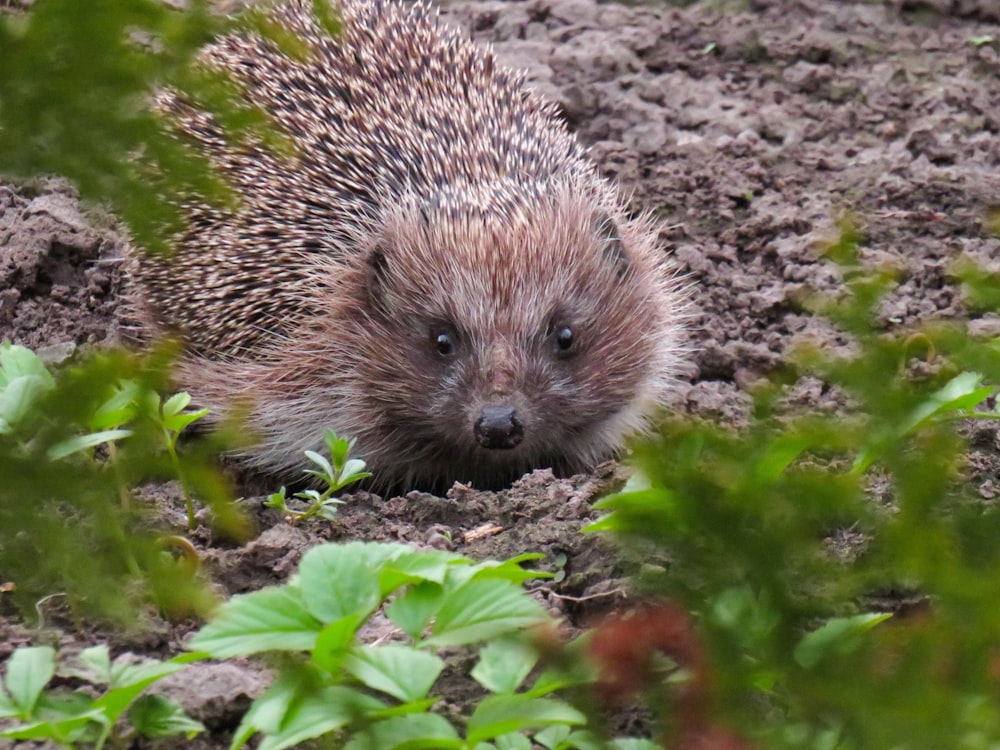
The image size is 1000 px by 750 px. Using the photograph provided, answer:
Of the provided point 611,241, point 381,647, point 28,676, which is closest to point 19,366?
point 28,676

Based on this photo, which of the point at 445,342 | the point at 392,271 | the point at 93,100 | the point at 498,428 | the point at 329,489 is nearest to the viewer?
the point at 93,100

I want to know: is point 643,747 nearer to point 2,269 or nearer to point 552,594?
point 552,594

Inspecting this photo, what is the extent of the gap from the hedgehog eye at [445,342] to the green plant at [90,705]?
9.22ft

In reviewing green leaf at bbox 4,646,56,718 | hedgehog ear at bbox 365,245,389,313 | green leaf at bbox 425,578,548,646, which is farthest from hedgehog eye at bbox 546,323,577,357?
green leaf at bbox 4,646,56,718

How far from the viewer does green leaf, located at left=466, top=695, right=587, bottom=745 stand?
226cm

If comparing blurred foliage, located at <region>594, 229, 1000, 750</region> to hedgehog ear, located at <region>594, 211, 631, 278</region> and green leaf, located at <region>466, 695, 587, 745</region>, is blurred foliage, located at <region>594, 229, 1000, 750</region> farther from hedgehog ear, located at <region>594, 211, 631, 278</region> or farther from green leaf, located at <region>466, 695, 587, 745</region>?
hedgehog ear, located at <region>594, 211, 631, 278</region>

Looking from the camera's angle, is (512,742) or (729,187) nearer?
(512,742)

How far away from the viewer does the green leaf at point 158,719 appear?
8.71 feet

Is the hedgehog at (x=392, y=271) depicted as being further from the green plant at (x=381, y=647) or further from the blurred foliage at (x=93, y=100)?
the blurred foliage at (x=93, y=100)

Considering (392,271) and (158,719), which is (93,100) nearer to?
(158,719)

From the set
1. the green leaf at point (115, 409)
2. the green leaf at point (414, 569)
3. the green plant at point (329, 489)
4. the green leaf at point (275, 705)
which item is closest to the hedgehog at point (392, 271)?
the green plant at point (329, 489)

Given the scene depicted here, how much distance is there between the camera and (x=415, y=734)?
233 cm

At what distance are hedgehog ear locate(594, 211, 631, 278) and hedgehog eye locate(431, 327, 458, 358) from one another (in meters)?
0.86

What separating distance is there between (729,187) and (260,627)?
4.91 metres
